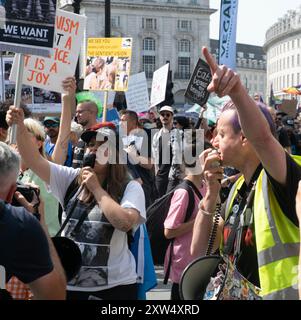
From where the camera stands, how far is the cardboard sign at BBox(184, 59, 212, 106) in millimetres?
8953

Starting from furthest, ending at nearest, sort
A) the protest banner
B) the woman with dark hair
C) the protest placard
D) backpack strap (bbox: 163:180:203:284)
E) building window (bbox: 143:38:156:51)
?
building window (bbox: 143:38:156:51)
the protest banner
the protest placard
backpack strap (bbox: 163:180:203:284)
the woman with dark hair

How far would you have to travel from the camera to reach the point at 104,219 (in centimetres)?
325

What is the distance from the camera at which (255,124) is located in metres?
2.32

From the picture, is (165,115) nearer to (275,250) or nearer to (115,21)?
(275,250)

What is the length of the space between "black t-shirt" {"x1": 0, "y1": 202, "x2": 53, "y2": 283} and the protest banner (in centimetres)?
922

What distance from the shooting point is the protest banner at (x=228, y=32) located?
436 inches

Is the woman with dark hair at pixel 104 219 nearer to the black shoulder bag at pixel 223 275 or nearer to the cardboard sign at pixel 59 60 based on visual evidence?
the black shoulder bag at pixel 223 275

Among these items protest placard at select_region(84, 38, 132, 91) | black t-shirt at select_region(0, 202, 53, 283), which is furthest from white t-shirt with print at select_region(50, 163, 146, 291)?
protest placard at select_region(84, 38, 132, 91)

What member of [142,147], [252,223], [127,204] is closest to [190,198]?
[127,204]

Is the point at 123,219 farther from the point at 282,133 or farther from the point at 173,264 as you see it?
the point at 282,133

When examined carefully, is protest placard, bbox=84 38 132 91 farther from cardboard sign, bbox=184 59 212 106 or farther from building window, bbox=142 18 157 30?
building window, bbox=142 18 157 30

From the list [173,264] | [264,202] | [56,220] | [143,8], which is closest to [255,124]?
[264,202]

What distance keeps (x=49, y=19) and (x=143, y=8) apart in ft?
291

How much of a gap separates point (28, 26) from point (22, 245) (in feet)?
6.90
